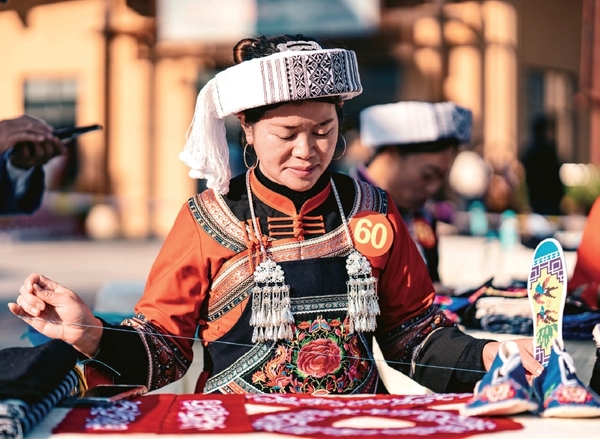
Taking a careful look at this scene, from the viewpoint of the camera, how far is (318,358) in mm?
2162

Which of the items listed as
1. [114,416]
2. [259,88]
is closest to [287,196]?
[259,88]

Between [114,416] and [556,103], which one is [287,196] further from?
[556,103]

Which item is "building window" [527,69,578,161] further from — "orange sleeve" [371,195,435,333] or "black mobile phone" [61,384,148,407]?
"black mobile phone" [61,384,148,407]

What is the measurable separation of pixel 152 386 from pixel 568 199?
9604mm

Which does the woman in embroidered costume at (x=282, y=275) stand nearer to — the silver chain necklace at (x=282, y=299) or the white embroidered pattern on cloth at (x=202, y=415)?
the silver chain necklace at (x=282, y=299)

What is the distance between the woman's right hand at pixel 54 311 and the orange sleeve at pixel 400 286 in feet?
2.35

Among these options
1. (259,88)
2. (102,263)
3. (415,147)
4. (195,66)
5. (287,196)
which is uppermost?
(195,66)

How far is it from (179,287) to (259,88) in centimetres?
49

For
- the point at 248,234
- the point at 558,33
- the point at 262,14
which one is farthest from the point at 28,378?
the point at 558,33

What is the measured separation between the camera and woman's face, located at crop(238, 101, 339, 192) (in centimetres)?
216

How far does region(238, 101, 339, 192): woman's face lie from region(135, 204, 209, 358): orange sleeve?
0.82ft

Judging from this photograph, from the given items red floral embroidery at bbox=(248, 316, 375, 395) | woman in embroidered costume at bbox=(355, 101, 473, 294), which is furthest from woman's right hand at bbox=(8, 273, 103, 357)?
woman in embroidered costume at bbox=(355, 101, 473, 294)

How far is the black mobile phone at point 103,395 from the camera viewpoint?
5.94ft

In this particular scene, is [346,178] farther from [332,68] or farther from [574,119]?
[574,119]
